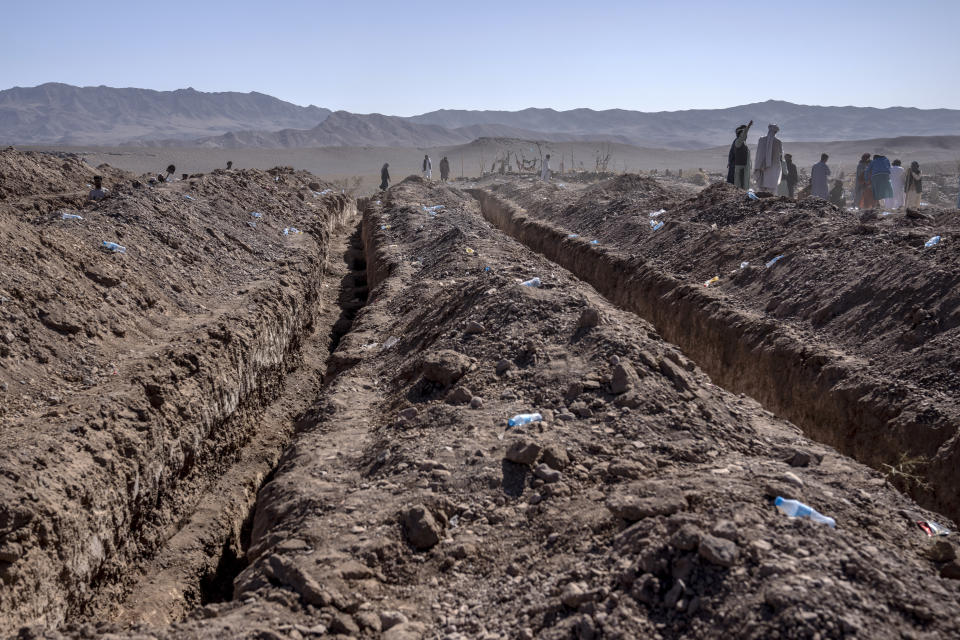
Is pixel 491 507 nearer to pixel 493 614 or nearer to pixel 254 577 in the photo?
pixel 493 614

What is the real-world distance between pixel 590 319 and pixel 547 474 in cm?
218

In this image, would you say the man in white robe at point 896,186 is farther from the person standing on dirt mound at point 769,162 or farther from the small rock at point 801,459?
the small rock at point 801,459

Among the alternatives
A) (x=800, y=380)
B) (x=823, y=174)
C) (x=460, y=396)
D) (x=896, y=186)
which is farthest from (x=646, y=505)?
(x=896, y=186)

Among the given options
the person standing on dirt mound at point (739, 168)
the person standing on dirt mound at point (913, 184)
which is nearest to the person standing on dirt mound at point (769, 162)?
the person standing on dirt mound at point (739, 168)

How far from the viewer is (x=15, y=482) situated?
4500mm

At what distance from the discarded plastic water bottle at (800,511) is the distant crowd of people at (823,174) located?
11.8 metres

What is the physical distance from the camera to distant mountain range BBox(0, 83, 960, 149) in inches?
4998

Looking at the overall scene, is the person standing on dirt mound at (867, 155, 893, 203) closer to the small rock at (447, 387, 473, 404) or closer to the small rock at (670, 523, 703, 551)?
the small rock at (447, 387, 473, 404)

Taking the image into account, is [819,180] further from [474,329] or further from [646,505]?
[646,505]

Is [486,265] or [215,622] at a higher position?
[486,265]

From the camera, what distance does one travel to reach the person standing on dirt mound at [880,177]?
1477 centimetres

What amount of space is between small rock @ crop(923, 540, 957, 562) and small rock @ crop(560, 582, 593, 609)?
5.57 feet

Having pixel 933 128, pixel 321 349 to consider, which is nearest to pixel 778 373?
pixel 321 349

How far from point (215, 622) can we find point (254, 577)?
46 centimetres
